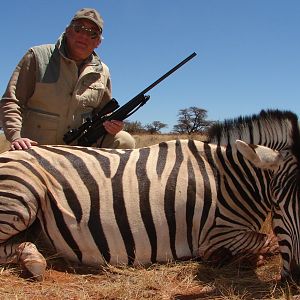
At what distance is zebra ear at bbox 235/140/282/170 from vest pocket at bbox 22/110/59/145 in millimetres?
2310

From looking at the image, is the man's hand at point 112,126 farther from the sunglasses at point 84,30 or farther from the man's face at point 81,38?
the sunglasses at point 84,30

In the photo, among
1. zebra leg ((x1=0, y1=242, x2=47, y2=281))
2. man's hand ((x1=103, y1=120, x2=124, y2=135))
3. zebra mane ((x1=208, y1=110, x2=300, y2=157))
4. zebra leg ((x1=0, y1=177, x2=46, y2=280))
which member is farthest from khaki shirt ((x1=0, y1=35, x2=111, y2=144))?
zebra mane ((x1=208, y1=110, x2=300, y2=157))

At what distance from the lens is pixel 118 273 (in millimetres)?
3275

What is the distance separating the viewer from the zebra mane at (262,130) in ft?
10.6

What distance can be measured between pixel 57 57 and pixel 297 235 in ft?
9.69

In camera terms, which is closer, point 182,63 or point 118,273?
point 118,273

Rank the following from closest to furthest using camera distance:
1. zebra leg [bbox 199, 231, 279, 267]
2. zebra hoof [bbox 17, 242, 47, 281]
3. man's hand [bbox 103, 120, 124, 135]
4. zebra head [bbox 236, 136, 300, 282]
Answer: zebra head [bbox 236, 136, 300, 282] → zebra hoof [bbox 17, 242, 47, 281] → zebra leg [bbox 199, 231, 279, 267] → man's hand [bbox 103, 120, 124, 135]

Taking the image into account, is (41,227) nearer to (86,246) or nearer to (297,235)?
(86,246)

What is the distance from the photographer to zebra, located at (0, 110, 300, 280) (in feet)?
11.0

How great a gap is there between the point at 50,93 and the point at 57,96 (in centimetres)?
7

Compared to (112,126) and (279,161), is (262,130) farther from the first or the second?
(112,126)

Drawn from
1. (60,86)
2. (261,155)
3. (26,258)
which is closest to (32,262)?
(26,258)

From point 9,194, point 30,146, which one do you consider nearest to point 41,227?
point 9,194

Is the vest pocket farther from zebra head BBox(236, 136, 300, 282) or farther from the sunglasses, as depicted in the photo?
zebra head BBox(236, 136, 300, 282)
